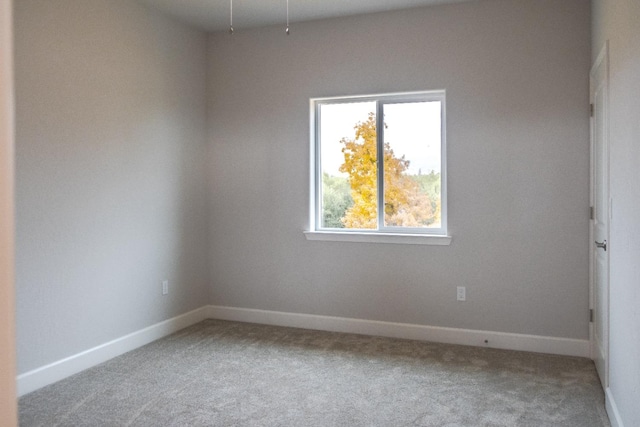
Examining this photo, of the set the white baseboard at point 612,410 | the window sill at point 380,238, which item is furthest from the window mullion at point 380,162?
the white baseboard at point 612,410

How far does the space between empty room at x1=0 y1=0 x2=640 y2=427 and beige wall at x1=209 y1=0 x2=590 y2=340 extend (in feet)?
0.06

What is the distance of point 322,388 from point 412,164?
2000 mm

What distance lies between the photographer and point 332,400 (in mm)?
2941

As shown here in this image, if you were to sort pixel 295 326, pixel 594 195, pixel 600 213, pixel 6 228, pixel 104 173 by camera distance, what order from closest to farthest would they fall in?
pixel 6 228
pixel 600 213
pixel 594 195
pixel 104 173
pixel 295 326

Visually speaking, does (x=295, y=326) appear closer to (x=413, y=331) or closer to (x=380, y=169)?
(x=413, y=331)

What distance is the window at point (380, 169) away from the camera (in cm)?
414

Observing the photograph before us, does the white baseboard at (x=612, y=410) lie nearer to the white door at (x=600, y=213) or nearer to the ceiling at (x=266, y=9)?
the white door at (x=600, y=213)

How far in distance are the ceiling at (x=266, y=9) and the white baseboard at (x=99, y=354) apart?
260 cm

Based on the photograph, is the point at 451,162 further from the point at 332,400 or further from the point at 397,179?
the point at 332,400

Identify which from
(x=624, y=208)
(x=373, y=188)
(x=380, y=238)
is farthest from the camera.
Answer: (x=373, y=188)

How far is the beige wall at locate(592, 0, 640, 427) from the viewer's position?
211 centimetres

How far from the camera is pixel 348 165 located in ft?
14.5

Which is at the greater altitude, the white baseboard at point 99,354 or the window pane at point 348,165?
the window pane at point 348,165

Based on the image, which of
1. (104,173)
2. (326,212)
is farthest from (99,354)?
(326,212)
